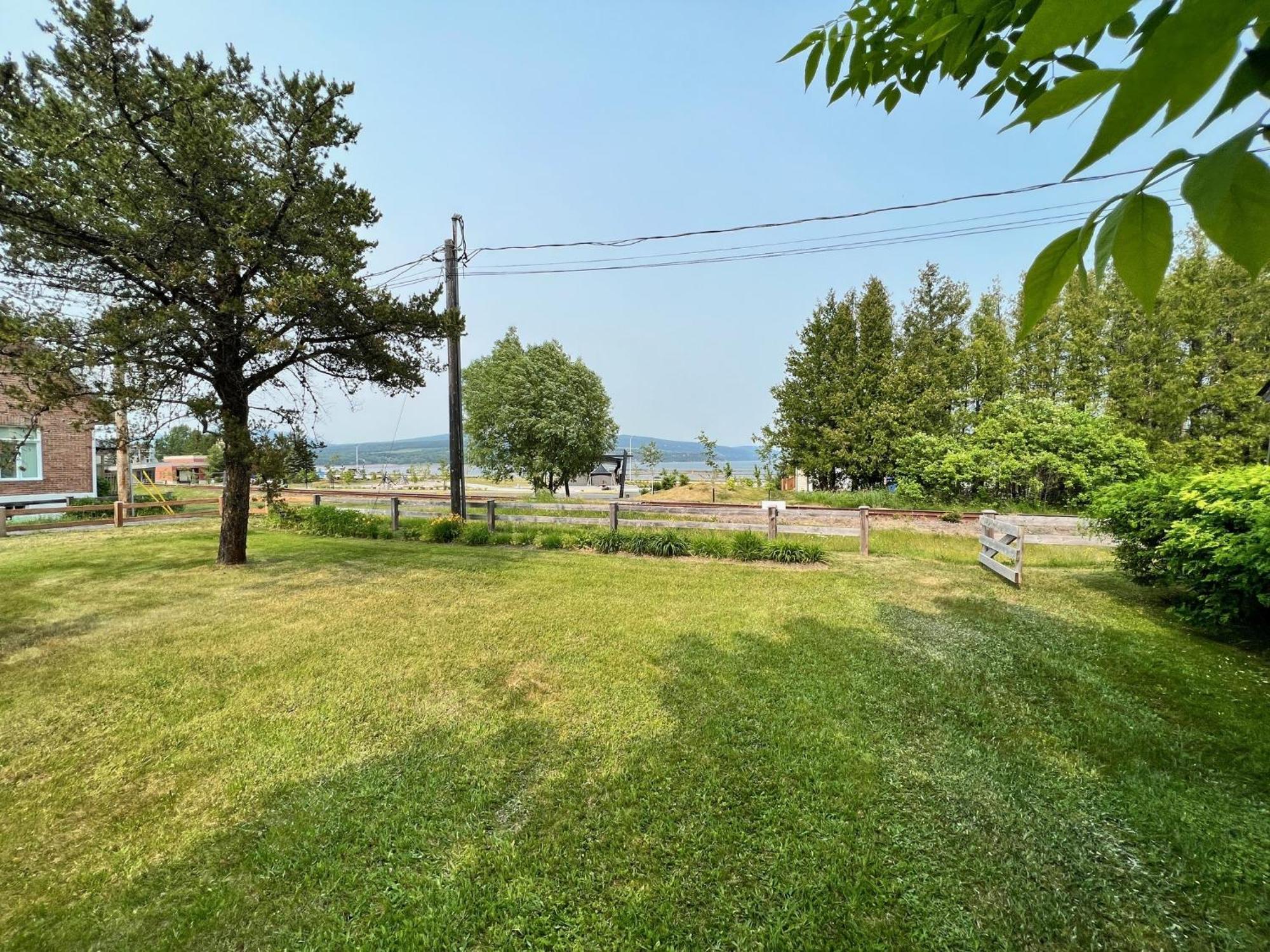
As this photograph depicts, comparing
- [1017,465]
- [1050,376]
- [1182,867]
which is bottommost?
[1182,867]

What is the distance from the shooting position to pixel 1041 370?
17016 mm

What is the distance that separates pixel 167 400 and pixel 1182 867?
11075 millimetres

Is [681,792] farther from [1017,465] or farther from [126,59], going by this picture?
[1017,465]

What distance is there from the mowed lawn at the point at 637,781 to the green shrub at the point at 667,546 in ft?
11.6

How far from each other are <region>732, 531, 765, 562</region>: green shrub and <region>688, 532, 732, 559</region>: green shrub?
139 millimetres

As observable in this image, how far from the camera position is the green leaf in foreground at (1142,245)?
73 cm

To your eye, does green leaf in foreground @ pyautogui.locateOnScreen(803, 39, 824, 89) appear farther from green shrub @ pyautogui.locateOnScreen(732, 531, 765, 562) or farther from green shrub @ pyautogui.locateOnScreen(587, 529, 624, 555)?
green shrub @ pyautogui.locateOnScreen(587, 529, 624, 555)

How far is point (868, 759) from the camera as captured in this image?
3479mm

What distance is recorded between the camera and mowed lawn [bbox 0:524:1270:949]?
2.41 meters

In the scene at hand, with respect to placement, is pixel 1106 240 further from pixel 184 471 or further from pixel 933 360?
pixel 184 471

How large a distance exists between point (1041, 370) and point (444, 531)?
18645 millimetres

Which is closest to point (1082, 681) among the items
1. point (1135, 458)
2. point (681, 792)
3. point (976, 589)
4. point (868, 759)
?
point (868, 759)

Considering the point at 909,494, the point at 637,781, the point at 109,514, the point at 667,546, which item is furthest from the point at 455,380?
the point at 909,494

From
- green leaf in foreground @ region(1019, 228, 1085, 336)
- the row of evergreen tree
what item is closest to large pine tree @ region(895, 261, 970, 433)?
the row of evergreen tree
